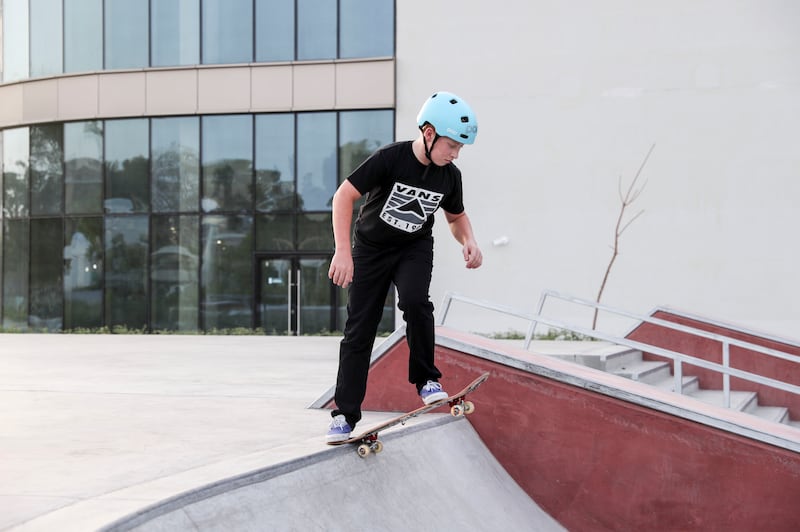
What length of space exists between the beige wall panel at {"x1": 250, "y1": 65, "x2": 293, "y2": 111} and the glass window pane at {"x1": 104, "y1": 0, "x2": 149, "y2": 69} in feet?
10.5

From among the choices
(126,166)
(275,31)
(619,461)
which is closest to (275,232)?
(126,166)

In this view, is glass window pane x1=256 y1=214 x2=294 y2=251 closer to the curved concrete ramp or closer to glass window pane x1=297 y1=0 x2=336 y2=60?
glass window pane x1=297 y1=0 x2=336 y2=60

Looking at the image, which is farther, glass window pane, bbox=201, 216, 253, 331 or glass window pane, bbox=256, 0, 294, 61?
glass window pane, bbox=201, 216, 253, 331

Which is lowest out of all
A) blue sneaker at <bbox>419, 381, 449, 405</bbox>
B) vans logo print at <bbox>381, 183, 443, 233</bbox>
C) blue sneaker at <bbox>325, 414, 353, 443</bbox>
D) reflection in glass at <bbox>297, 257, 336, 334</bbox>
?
reflection in glass at <bbox>297, 257, 336, 334</bbox>

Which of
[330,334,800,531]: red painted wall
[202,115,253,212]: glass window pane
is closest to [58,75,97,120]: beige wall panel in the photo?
[202,115,253,212]: glass window pane

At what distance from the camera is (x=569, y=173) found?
63.3 ft

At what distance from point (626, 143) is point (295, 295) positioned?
9090 mm

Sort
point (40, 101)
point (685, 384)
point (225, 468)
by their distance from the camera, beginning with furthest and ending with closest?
point (40, 101) < point (685, 384) < point (225, 468)

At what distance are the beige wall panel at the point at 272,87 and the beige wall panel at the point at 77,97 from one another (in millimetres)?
4599

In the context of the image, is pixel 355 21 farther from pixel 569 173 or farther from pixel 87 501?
pixel 87 501

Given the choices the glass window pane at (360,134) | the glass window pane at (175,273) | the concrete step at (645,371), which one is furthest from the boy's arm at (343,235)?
the glass window pane at (175,273)

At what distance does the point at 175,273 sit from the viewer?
21.4m

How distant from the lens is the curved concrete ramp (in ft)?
10.0

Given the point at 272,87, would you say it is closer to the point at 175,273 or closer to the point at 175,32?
the point at 175,32
